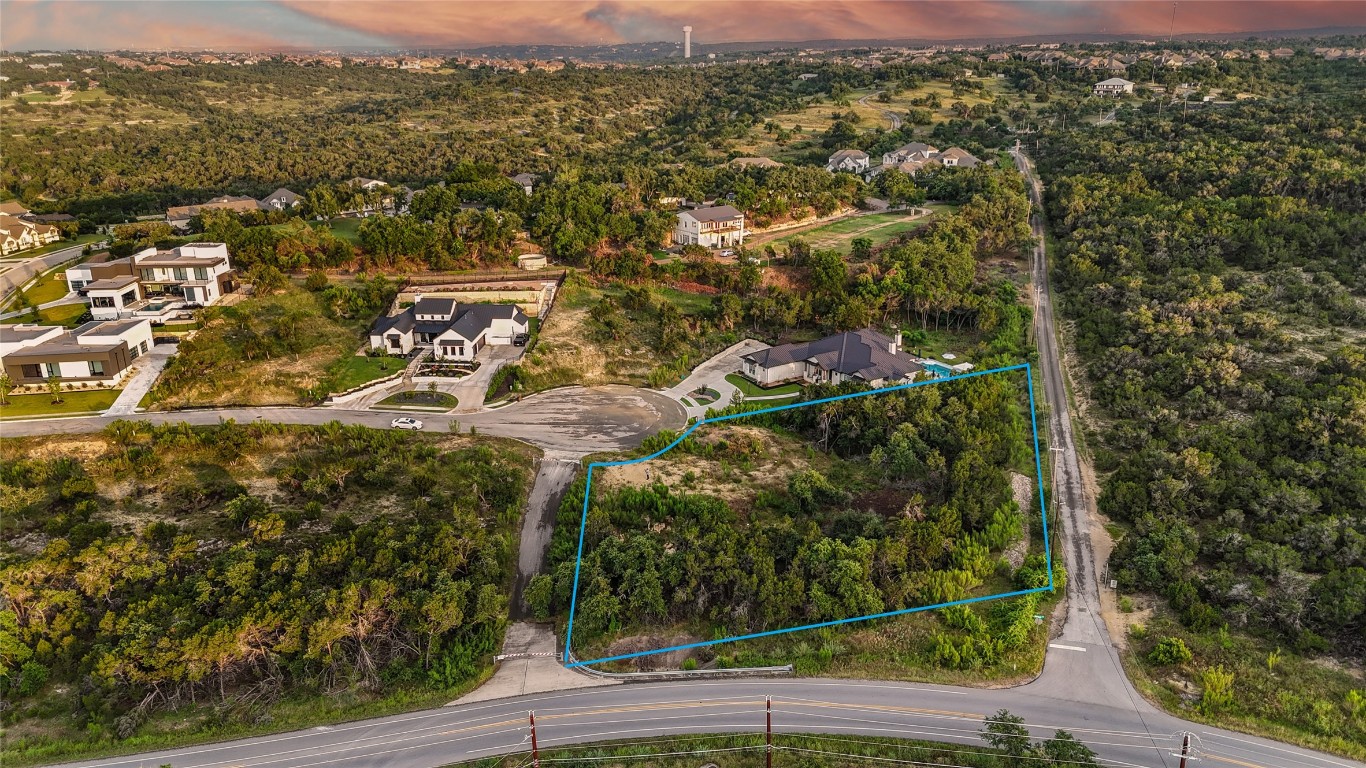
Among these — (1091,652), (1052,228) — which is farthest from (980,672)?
(1052,228)

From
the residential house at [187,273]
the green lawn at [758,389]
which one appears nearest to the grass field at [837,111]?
the green lawn at [758,389]

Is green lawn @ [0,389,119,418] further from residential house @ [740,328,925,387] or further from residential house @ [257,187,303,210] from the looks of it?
residential house @ [257,187,303,210]

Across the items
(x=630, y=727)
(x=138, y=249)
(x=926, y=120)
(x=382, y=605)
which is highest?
(x=926, y=120)

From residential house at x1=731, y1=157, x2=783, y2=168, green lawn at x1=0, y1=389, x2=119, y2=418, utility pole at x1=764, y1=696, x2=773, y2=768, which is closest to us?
utility pole at x1=764, y1=696, x2=773, y2=768

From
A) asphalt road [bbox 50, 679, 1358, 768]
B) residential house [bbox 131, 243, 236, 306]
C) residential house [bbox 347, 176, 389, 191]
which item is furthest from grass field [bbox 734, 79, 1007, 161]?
asphalt road [bbox 50, 679, 1358, 768]

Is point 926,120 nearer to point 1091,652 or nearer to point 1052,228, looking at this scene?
point 1052,228

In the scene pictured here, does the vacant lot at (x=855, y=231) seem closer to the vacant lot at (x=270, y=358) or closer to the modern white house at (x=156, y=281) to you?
the vacant lot at (x=270, y=358)

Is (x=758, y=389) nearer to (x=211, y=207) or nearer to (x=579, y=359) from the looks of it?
(x=579, y=359)
